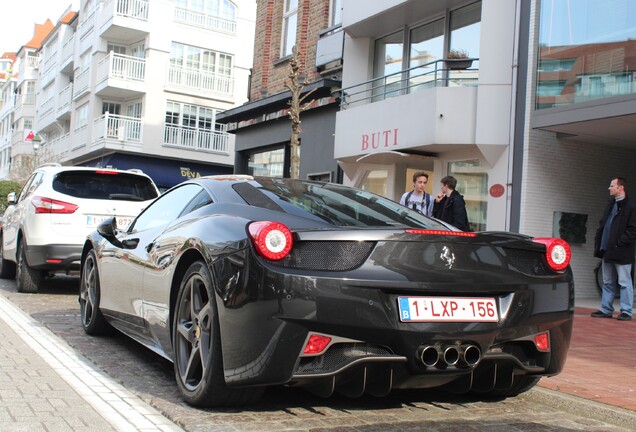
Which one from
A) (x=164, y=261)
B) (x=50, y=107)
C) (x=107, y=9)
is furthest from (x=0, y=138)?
(x=164, y=261)

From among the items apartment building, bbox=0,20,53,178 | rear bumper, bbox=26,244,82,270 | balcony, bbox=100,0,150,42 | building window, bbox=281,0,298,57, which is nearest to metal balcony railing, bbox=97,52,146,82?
balcony, bbox=100,0,150,42

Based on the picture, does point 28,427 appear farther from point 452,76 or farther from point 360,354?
point 452,76

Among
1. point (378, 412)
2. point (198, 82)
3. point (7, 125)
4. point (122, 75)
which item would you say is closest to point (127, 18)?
point (122, 75)

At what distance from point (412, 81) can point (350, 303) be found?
1276 centimetres

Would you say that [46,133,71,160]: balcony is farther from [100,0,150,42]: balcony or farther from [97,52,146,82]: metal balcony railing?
[100,0,150,42]: balcony

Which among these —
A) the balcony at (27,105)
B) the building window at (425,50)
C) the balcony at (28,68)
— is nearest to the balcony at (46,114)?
the balcony at (27,105)

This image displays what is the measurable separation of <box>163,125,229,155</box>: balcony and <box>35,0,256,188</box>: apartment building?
51 mm

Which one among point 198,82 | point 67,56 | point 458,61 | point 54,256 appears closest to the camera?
point 54,256

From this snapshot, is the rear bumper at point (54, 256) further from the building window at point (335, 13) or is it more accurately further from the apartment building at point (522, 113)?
the building window at point (335, 13)

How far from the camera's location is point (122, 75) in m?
39.6

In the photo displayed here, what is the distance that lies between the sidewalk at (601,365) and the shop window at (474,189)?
4722 mm

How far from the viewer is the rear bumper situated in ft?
31.3

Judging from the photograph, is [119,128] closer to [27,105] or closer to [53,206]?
[53,206]

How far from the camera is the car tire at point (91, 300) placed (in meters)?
6.64
